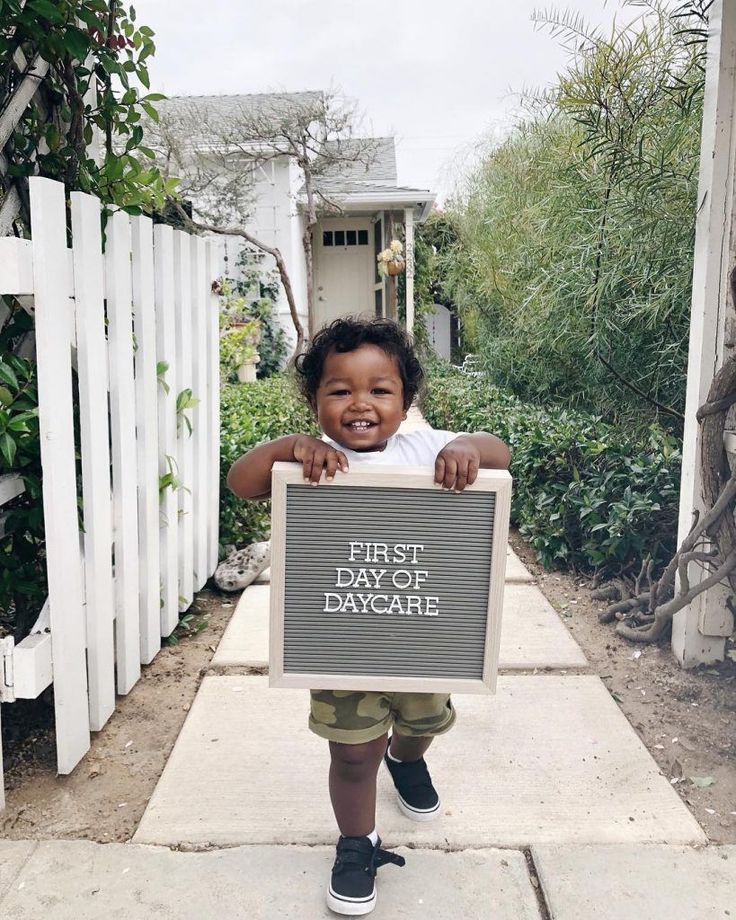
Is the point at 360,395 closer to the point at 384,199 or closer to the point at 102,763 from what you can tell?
the point at 102,763

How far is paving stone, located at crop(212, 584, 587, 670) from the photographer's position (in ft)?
9.89

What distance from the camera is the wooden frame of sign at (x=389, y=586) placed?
65.7 inches

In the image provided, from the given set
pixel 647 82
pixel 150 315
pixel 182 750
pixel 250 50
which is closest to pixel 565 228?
pixel 647 82

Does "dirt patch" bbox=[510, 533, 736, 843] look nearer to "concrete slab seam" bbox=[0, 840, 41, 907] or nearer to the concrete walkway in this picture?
the concrete walkway

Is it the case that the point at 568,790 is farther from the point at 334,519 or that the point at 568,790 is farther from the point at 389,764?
the point at 334,519

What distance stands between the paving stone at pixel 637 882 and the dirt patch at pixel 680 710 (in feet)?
0.47

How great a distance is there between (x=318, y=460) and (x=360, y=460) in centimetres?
19

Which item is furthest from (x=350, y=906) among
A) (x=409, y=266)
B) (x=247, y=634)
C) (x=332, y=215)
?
(x=332, y=215)

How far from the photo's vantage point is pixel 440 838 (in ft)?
6.51

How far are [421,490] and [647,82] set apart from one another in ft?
8.44

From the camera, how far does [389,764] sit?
2.14 metres

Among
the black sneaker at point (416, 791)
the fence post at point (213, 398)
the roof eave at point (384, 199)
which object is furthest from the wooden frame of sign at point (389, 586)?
the roof eave at point (384, 199)

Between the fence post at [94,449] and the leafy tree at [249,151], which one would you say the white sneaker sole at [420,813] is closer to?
the fence post at [94,449]

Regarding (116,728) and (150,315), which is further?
(150,315)
